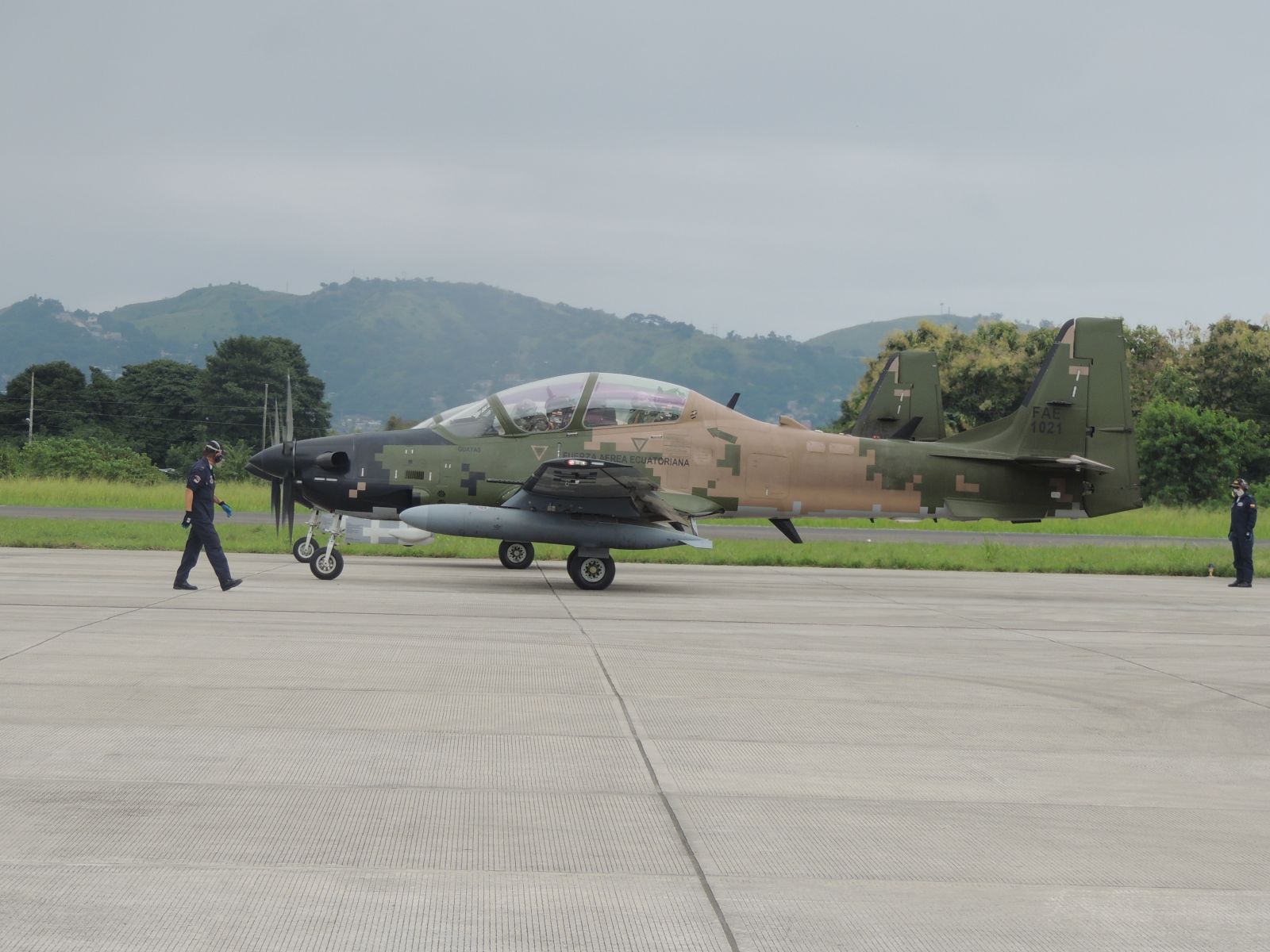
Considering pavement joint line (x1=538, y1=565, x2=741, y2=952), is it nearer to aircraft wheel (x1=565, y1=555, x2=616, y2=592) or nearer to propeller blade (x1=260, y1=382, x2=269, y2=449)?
aircraft wheel (x1=565, y1=555, x2=616, y2=592)

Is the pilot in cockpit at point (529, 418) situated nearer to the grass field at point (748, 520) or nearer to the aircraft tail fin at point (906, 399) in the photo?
the aircraft tail fin at point (906, 399)

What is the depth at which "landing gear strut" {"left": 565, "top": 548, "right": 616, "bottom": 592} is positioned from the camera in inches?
605

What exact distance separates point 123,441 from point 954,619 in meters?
60.6

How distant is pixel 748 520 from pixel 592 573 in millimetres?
19344

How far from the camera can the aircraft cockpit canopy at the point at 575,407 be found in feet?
52.7

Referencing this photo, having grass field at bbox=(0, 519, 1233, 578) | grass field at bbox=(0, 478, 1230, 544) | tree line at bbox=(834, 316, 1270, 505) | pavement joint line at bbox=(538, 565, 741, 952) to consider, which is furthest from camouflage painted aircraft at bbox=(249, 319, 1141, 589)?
tree line at bbox=(834, 316, 1270, 505)

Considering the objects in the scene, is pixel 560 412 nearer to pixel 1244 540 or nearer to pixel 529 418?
pixel 529 418

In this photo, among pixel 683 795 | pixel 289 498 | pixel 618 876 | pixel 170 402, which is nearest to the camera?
pixel 618 876

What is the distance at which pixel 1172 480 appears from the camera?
44969mm

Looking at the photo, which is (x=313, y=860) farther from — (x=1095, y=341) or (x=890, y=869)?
(x=1095, y=341)

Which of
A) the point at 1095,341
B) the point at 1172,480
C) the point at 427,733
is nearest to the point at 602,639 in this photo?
the point at 427,733

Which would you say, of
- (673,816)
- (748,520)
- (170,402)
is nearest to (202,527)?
(673,816)

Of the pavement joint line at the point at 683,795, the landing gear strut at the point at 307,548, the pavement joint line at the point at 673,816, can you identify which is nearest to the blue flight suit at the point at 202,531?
the landing gear strut at the point at 307,548

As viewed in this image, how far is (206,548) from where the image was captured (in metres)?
13.5
